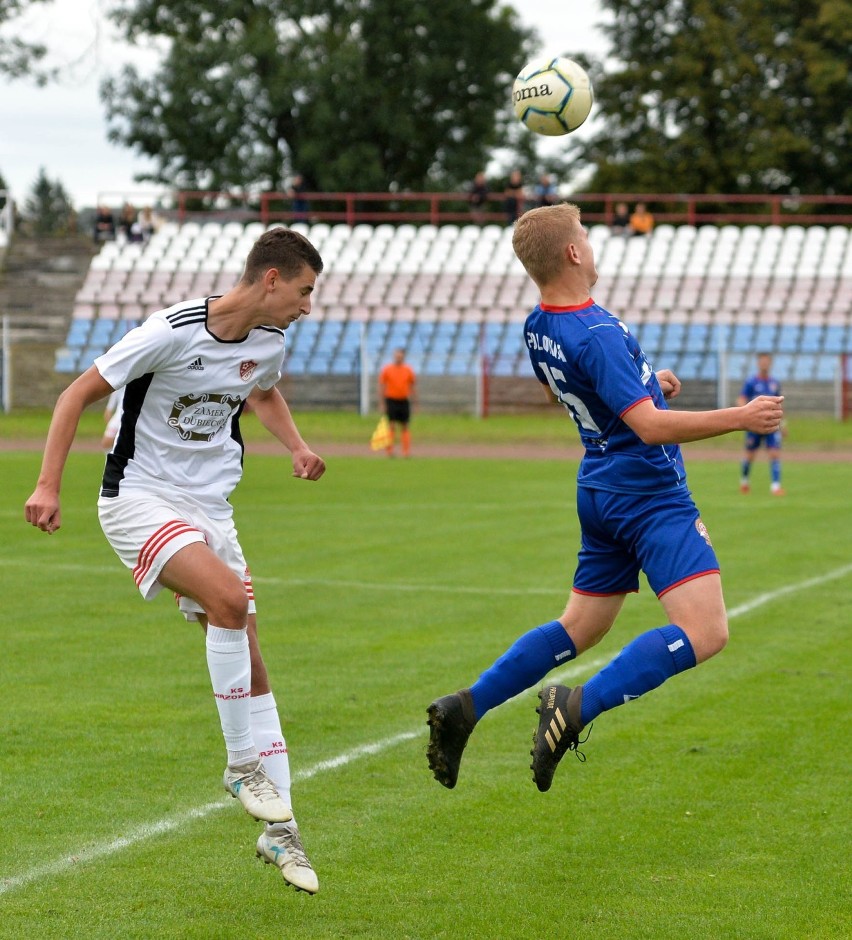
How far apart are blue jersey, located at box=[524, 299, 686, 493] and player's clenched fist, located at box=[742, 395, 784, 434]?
0.36 m

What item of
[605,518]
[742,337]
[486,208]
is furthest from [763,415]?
[486,208]

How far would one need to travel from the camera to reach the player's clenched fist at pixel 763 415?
4.86 metres

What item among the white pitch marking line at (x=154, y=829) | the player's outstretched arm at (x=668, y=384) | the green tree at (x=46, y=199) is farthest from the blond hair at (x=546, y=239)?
the green tree at (x=46, y=199)

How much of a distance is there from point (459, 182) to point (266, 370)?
176 feet

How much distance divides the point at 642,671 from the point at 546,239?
1586 mm

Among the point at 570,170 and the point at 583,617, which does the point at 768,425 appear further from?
the point at 570,170

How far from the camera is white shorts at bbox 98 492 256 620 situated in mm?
5059

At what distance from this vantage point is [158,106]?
58938 mm

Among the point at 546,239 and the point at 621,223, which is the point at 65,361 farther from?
the point at 546,239

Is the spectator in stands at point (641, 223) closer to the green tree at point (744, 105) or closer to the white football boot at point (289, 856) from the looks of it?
the green tree at point (744, 105)

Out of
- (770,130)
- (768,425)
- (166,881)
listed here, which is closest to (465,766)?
(166,881)

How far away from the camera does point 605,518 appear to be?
5316mm

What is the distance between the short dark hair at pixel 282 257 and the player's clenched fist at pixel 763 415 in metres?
1.57

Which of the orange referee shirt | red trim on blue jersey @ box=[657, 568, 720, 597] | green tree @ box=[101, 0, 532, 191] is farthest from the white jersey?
green tree @ box=[101, 0, 532, 191]
